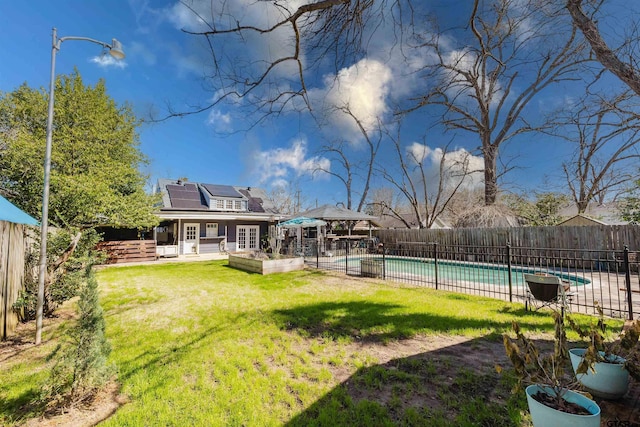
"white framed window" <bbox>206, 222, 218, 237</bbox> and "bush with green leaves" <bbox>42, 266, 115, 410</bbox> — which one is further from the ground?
"white framed window" <bbox>206, 222, 218, 237</bbox>

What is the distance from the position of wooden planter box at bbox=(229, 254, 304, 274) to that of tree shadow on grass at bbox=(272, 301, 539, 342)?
4.85m

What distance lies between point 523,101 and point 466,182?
250 inches

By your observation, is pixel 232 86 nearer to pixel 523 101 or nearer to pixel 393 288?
pixel 393 288

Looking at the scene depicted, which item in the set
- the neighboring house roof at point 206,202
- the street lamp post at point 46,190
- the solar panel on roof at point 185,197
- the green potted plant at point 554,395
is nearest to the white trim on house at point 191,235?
the neighboring house roof at point 206,202

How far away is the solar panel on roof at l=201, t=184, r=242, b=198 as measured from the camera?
2206 centimetres

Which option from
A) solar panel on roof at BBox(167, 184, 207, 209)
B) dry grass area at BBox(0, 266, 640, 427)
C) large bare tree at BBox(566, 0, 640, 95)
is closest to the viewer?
dry grass area at BBox(0, 266, 640, 427)

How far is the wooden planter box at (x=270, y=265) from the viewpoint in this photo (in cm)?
1090

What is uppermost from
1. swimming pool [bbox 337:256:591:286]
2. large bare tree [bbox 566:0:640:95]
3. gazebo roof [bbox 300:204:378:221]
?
large bare tree [bbox 566:0:640:95]

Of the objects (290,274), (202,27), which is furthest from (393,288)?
(202,27)

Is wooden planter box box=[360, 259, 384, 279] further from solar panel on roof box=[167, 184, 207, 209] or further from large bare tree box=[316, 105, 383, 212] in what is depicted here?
large bare tree box=[316, 105, 383, 212]

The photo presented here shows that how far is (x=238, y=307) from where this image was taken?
250 inches

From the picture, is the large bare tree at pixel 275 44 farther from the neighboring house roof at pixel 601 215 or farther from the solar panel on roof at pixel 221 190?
the solar panel on roof at pixel 221 190

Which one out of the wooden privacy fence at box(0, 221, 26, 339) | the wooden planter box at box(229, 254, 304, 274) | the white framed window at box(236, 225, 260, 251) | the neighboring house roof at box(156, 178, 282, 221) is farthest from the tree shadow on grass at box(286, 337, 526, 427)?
the white framed window at box(236, 225, 260, 251)

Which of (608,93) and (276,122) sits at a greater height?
(608,93)
